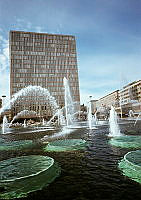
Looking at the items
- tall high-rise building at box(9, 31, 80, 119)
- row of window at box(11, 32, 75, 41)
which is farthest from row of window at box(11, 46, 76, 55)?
row of window at box(11, 32, 75, 41)

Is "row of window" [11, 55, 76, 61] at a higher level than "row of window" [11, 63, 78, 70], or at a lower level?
higher

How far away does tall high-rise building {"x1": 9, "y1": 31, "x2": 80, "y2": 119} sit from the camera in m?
87.1

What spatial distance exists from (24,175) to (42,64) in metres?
90.9

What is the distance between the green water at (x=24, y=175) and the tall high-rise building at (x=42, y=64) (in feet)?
262

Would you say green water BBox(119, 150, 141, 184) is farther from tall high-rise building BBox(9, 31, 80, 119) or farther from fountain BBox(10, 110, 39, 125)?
tall high-rise building BBox(9, 31, 80, 119)

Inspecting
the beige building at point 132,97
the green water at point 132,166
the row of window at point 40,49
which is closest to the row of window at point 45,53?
the row of window at point 40,49

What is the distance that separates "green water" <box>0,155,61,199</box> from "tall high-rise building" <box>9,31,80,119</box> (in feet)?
262

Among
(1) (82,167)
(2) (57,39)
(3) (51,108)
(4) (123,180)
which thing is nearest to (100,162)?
(1) (82,167)

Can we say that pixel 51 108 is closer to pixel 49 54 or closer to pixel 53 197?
pixel 49 54

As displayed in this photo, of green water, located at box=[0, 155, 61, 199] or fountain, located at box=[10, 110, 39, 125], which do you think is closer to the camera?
green water, located at box=[0, 155, 61, 199]

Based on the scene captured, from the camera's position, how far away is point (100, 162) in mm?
A: 7113

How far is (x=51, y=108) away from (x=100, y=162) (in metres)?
82.3

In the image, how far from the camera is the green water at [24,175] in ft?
15.9

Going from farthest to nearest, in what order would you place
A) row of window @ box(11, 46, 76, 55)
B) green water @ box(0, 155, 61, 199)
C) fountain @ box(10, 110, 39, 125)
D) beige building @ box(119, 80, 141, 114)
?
1. row of window @ box(11, 46, 76, 55)
2. beige building @ box(119, 80, 141, 114)
3. fountain @ box(10, 110, 39, 125)
4. green water @ box(0, 155, 61, 199)
